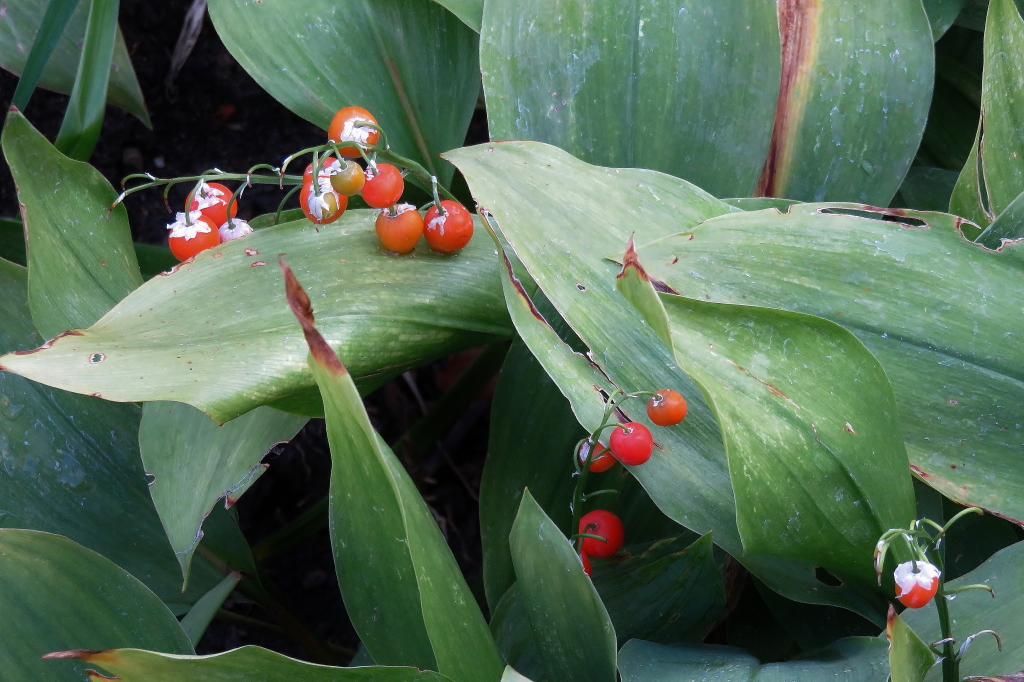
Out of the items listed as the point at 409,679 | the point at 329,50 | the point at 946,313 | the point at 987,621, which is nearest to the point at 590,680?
the point at 409,679

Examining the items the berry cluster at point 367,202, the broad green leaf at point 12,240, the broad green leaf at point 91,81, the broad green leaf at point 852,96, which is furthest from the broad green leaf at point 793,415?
the broad green leaf at point 12,240

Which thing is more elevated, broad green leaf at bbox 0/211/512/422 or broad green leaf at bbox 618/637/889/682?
broad green leaf at bbox 0/211/512/422

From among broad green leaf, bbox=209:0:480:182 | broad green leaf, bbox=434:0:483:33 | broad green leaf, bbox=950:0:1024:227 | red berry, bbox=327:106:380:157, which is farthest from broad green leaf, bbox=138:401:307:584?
broad green leaf, bbox=950:0:1024:227

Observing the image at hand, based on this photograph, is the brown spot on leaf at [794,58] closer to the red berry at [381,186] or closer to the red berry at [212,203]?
→ the red berry at [381,186]

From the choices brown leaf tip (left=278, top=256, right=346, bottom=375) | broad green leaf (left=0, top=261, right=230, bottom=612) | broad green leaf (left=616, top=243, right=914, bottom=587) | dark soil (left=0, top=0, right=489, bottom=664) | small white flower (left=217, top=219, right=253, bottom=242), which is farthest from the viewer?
dark soil (left=0, top=0, right=489, bottom=664)

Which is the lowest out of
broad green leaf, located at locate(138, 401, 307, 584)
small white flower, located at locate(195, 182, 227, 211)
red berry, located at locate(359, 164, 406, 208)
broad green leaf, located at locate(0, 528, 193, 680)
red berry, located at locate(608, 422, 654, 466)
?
broad green leaf, located at locate(0, 528, 193, 680)

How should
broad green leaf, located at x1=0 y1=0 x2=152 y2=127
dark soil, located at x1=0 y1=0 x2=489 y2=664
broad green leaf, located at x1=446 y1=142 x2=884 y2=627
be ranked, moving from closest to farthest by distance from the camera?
broad green leaf, located at x1=446 y1=142 x2=884 y2=627
broad green leaf, located at x1=0 y1=0 x2=152 y2=127
dark soil, located at x1=0 y1=0 x2=489 y2=664

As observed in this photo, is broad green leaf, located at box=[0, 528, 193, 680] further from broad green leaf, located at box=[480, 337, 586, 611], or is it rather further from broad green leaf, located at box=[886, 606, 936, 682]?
broad green leaf, located at box=[886, 606, 936, 682]
